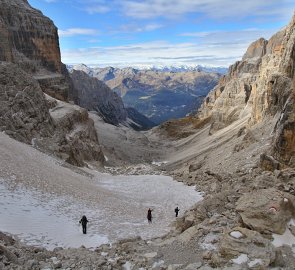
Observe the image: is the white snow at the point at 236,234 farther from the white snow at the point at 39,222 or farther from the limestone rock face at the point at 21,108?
the limestone rock face at the point at 21,108

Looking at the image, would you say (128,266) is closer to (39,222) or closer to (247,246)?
(247,246)

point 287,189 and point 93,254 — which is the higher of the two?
point 287,189

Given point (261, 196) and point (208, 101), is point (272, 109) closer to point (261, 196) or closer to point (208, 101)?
point (261, 196)

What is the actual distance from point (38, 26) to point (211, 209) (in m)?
96.5

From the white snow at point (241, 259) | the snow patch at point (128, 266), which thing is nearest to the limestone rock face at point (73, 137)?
the snow patch at point (128, 266)

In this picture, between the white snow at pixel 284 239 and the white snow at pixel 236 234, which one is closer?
the white snow at pixel 236 234

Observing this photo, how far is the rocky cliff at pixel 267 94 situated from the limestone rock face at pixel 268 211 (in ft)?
62.7

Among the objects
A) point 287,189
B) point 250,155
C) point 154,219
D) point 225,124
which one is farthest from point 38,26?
point 287,189

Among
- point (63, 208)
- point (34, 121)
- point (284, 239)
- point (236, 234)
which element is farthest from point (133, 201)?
point (34, 121)

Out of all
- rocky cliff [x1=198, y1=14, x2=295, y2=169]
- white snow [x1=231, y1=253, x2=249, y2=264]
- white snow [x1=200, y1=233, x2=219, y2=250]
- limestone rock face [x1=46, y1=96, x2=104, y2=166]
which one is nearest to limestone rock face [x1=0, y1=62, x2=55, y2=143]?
limestone rock face [x1=46, y1=96, x2=104, y2=166]

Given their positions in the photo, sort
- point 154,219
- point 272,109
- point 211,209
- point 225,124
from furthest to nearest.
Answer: point 225,124
point 272,109
point 154,219
point 211,209

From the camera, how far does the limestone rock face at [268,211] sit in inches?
621

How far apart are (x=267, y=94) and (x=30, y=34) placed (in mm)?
66421

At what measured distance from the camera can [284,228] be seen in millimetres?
15844
